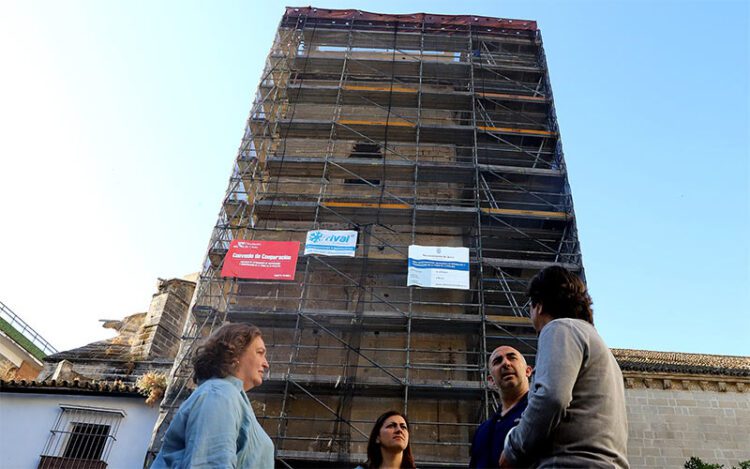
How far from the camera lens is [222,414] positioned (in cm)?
241

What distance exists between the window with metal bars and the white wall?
0.12m

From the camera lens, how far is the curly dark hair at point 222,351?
8.96 feet

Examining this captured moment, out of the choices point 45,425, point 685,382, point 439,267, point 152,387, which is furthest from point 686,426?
point 45,425

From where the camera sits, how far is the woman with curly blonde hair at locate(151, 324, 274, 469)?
2.33 meters

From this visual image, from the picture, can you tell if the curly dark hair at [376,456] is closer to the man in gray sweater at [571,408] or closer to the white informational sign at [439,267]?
the man in gray sweater at [571,408]

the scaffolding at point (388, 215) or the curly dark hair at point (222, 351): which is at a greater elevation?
the scaffolding at point (388, 215)

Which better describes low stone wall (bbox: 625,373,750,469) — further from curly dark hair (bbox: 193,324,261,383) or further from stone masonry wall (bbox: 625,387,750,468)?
curly dark hair (bbox: 193,324,261,383)

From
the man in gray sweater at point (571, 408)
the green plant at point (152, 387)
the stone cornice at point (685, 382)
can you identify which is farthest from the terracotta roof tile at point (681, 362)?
the man in gray sweater at point (571, 408)

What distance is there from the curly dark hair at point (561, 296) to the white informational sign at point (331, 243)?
10.5m

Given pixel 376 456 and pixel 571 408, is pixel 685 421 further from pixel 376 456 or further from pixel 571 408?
pixel 571 408

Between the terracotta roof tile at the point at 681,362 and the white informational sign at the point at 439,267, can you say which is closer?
the white informational sign at the point at 439,267

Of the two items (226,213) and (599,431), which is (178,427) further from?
(226,213)

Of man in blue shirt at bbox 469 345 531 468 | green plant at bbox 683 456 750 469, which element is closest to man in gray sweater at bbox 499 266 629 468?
man in blue shirt at bbox 469 345 531 468

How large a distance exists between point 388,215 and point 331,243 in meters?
1.91
